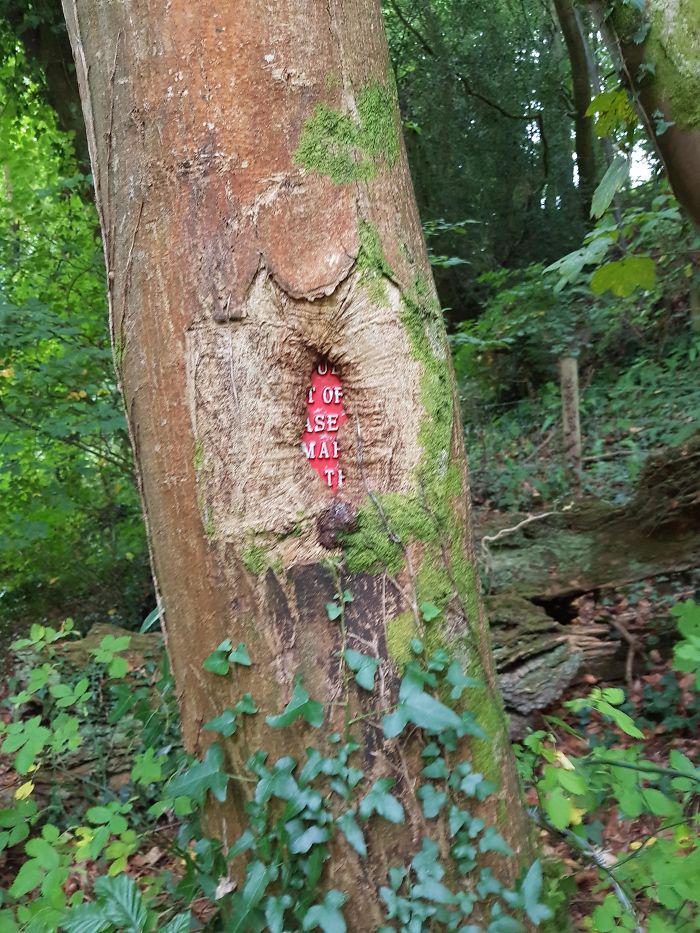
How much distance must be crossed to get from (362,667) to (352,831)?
12.9 inches

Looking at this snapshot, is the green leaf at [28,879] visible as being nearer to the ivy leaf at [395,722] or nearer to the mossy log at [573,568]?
the ivy leaf at [395,722]

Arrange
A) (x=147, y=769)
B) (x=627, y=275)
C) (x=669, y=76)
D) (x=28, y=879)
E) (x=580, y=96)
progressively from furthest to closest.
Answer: (x=580, y=96), (x=627, y=275), (x=147, y=769), (x=669, y=76), (x=28, y=879)

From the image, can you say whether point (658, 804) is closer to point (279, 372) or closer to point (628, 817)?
point (628, 817)

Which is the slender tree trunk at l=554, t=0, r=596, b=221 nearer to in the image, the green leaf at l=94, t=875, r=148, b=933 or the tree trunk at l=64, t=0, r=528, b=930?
the tree trunk at l=64, t=0, r=528, b=930

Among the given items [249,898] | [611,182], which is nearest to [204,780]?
[249,898]

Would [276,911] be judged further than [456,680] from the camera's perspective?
No

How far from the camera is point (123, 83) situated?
5.13ft

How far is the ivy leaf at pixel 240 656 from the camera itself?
4.83 feet

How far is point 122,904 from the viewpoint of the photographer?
59.5 inches

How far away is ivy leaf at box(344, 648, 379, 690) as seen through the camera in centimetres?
145

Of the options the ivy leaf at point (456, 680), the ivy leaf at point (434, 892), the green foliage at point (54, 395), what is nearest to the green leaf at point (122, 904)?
the ivy leaf at point (434, 892)

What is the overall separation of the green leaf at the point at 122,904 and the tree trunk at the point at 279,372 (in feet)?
0.76

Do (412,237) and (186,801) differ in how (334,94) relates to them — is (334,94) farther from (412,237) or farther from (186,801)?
(186,801)

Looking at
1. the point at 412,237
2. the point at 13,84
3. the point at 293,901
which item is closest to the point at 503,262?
the point at 13,84
